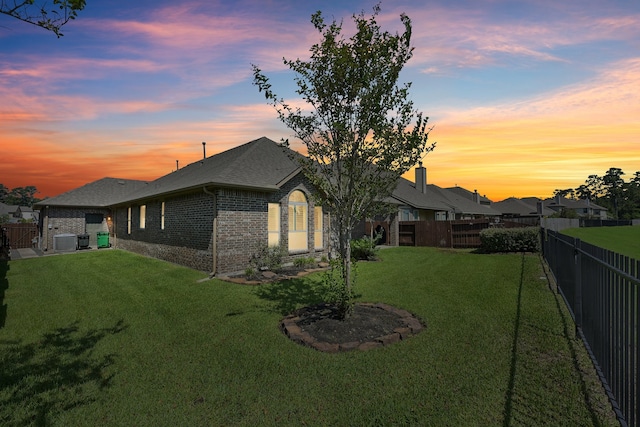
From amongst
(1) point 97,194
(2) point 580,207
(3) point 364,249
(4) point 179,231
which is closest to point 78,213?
(1) point 97,194

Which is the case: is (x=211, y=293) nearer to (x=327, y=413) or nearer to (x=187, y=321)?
(x=187, y=321)

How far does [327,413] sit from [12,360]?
5.34m

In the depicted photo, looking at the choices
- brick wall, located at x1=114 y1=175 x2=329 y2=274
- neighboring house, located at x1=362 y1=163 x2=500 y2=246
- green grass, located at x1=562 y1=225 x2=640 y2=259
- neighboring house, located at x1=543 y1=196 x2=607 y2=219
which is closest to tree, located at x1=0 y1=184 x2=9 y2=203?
brick wall, located at x1=114 y1=175 x2=329 y2=274

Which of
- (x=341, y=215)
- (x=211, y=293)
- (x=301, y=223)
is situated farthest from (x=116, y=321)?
(x=301, y=223)

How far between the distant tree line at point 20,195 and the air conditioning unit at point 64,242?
132194 mm

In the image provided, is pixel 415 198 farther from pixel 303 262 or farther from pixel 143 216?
pixel 143 216

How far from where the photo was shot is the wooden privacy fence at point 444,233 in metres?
21.5

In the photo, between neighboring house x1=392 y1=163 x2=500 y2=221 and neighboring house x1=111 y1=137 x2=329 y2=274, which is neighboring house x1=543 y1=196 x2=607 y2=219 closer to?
neighboring house x1=392 y1=163 x2=500 y2=221

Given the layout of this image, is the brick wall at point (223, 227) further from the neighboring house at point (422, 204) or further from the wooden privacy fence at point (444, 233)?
the neighboring house at point (422, 204)

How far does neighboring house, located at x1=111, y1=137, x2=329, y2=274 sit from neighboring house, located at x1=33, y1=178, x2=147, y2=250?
1127 cm

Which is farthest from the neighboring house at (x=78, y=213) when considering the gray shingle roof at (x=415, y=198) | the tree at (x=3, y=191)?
the tree at (x=3, y=191)

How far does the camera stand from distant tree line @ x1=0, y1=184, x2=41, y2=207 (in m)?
122

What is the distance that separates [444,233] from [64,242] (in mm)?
26638

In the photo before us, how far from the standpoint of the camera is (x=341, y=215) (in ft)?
22.8
